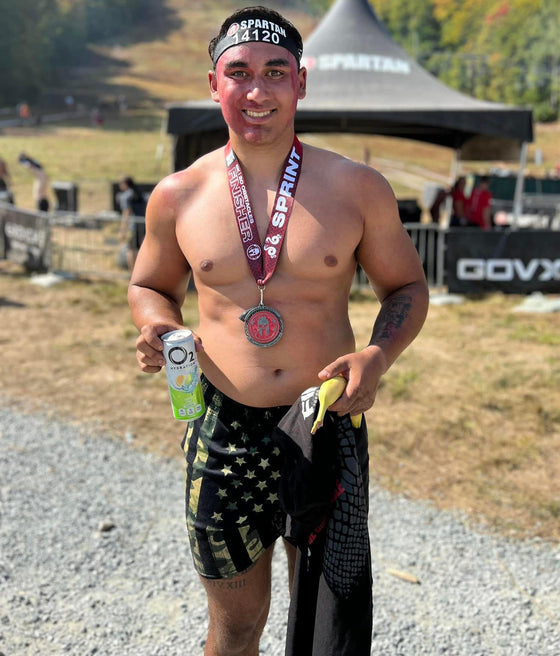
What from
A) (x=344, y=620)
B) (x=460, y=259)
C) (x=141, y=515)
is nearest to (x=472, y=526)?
(x=141, y=515)

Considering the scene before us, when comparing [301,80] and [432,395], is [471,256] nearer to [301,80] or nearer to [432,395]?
[432,395]

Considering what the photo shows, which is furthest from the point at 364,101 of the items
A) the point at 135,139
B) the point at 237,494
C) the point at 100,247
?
the point at 135,139

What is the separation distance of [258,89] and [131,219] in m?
10.2

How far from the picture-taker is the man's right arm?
102 inches

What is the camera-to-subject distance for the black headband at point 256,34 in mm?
2418

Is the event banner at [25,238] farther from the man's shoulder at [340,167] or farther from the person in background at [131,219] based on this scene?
the man's shoulder at [340,167]

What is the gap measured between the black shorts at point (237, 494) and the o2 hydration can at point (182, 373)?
248 millimetres

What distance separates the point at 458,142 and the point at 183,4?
424 feet

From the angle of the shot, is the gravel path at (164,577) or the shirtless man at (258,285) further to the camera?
the gravel path at (164,577)

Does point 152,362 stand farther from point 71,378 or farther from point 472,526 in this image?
point 71,378

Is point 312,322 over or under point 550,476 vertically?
over

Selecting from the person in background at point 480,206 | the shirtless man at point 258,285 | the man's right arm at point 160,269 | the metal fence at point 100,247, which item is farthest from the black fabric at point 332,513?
the person in background at point 480,206

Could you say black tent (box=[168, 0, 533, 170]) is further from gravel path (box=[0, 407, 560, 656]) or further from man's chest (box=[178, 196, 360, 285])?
man's chest (box=[178, 196, 360, 285])

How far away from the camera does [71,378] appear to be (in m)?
7.34
